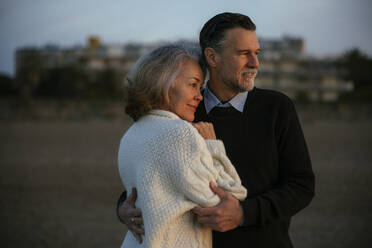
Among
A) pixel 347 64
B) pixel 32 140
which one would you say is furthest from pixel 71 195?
pixel 347 64

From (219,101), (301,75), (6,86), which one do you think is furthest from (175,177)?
(301,75)

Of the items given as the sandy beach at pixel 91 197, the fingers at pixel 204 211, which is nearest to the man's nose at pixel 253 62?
the fingers at pixel 204 211

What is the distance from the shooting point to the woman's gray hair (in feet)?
7.95

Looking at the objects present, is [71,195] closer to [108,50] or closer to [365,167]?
[365,167]

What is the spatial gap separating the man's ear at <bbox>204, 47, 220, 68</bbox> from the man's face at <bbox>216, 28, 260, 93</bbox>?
0.05 m

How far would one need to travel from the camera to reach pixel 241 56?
2785 mm

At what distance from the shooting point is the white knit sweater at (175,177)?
86.4 inches

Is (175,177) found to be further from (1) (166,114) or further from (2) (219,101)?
(2) (219,101)

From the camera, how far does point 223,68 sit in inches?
113

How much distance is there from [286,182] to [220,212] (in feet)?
1.92

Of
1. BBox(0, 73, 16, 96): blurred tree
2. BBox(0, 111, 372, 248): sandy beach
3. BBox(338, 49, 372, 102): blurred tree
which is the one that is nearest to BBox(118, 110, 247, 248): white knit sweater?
BBox(0, 111, 372, 248): sandy beach

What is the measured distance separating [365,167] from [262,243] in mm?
12974

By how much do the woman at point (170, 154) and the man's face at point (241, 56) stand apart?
1.02 ft

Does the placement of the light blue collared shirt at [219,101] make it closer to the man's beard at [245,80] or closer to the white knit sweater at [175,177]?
the man's beard at [245,80]
